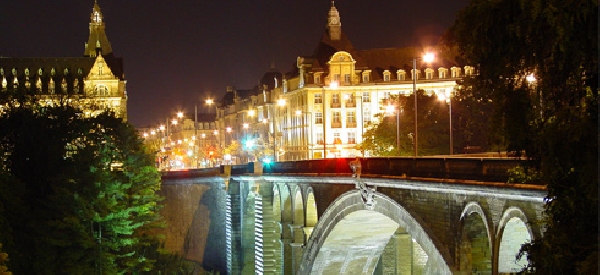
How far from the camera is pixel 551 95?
61.2 feet

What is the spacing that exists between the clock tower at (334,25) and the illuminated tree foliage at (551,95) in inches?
4139

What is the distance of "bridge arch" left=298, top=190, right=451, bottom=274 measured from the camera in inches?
1807

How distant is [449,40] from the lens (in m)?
20.6

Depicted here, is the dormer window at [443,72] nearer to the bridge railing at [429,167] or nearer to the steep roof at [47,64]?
the bridge railing at [429,167]

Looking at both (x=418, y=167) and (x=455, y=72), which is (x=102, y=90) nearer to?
(x=455, y=72)

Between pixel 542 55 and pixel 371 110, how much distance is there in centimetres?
10047

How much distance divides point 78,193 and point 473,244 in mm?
40823

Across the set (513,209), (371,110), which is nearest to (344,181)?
(513,209)

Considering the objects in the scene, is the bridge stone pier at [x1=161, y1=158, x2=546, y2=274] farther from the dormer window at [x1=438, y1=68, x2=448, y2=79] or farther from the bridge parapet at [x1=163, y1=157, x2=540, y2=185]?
the dormer window at [x1=438, y1=68, x2=448, y2=79]

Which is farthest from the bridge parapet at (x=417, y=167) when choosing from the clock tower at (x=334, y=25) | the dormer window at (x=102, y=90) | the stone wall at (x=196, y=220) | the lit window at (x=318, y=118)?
the dormer window at (x=102, y=90)

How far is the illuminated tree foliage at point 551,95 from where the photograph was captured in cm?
1703

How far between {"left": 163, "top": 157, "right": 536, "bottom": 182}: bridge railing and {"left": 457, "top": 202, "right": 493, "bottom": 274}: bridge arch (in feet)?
3.90

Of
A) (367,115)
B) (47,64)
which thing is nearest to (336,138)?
(367,115)

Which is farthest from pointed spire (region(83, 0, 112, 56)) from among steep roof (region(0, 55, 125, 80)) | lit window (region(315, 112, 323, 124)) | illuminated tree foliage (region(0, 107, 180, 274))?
illuminated tree foliage (region(0, 107, 180, 274))
